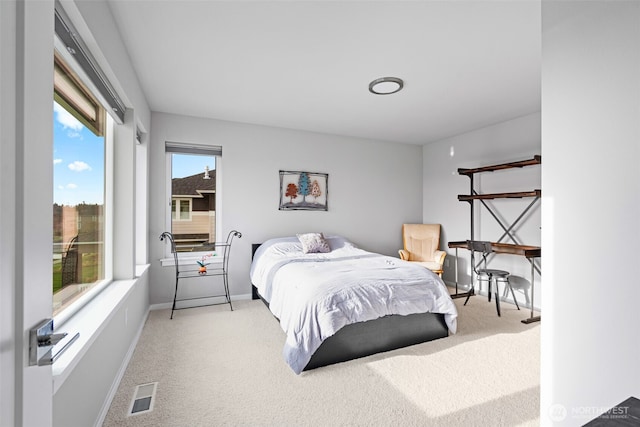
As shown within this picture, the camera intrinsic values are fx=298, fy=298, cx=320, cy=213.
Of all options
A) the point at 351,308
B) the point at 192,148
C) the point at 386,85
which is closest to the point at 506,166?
the point at 386,85

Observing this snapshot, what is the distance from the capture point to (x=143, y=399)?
1953 mm

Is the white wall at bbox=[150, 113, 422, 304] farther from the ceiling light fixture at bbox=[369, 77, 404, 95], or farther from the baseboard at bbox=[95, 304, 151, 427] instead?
the ceiling light fixture at bbox=[369, 77, 404, 95]

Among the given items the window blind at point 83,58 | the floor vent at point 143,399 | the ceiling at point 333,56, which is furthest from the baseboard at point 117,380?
the ceiling at point 333,56

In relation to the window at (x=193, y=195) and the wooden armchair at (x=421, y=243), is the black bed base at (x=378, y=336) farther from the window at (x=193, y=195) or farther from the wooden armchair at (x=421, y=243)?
the window at (x=193, y=195)

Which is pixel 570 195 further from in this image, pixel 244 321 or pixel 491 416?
pixel 244 321

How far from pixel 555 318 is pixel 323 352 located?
5.30ft

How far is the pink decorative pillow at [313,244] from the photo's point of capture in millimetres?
3959

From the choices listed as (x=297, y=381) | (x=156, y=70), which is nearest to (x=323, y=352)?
(x=297, y=381)

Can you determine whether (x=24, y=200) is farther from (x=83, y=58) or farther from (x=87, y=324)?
(x=83, y=58)

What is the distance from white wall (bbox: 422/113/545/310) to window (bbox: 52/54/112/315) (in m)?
4.41

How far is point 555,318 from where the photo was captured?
1.23m

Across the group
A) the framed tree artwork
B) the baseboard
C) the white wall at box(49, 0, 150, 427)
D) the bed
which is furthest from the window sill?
the framed tree artwork

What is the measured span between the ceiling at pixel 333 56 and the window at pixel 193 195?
1.79ft

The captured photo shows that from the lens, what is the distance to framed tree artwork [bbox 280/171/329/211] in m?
4.50
